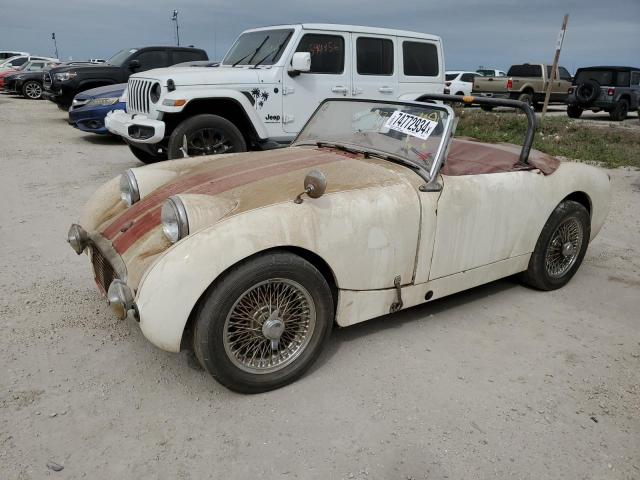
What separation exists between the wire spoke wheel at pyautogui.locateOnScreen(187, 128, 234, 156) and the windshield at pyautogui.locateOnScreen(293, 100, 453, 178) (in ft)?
10.6

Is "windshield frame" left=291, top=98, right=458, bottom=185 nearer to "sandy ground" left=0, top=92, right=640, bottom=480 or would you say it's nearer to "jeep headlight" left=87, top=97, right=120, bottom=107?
"sandy ground" left=0, top=92, right=640, bottom=480

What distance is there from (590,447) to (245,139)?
6053 mm

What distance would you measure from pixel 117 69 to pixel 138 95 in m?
5.41

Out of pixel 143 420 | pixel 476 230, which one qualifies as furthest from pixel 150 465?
pixel 476 230

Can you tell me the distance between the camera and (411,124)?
3.44 meters

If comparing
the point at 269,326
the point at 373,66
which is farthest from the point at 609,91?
the point at 269,326

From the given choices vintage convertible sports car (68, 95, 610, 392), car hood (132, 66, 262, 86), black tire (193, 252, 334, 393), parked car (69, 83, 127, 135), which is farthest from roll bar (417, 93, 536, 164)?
parked car (69, 83, 127, 135)

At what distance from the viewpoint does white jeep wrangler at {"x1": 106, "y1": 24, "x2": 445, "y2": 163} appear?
22.5ft

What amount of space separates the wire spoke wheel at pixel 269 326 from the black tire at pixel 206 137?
15.0ft

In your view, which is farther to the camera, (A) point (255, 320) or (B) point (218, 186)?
(B) point (218, 186)

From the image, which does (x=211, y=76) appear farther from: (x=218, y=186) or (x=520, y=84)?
(x=520, y=84)

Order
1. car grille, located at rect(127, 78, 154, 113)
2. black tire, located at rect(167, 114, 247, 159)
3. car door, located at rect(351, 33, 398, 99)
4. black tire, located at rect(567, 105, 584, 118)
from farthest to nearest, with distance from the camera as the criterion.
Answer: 1. black tire, located at rect(567, 105, 584, 118)
2. car door, located at rect(351, 33, 398, 99)
3. car grille, located at rect(127, 78, 154, 113)
4. black tire, located at rect(167, 114, 247, 159)

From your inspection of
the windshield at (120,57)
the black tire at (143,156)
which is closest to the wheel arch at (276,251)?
the black tire at (143,156)

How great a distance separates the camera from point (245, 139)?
24.4 ft
